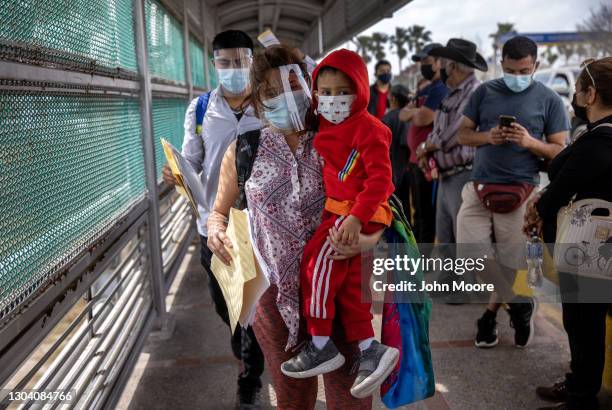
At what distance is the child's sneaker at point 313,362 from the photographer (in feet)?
7.27

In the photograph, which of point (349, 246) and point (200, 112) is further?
point (200, 112)

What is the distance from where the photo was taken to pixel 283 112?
234 cm

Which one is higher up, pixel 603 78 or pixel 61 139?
pixel 603 78

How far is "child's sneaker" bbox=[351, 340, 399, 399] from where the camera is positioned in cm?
217

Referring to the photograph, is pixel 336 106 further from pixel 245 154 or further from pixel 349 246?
pixel 349 246

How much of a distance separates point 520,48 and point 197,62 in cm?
599

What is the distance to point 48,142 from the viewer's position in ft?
7.79

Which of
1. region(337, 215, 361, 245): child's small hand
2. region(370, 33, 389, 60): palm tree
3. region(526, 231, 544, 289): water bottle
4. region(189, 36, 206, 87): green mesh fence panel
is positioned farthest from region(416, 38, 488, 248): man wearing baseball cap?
region(370, 33, 389, 60): palm tree

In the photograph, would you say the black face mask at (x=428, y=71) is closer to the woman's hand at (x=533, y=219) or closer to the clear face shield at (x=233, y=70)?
the woman's hand at (x=533, y=219)

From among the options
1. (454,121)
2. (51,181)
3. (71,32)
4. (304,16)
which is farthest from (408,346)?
(304,16)

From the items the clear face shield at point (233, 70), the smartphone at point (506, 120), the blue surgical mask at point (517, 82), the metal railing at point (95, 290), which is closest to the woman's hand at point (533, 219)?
the smartphone at point (506, 120)

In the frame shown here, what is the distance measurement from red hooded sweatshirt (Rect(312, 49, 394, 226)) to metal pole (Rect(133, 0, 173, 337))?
2149mm

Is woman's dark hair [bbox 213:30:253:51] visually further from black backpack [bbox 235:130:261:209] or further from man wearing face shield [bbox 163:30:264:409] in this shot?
black backpack [bbox 235:130:261:209]

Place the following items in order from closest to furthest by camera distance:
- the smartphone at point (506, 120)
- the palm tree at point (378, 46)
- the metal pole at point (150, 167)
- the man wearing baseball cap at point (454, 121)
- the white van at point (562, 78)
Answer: the smartphone at point (506, 120) < the metal pole at point (150, 167) < the man wearing baseball cap at point (454, 121) < the white van at point (562, 78) < the palm tree at point (378, 46)
